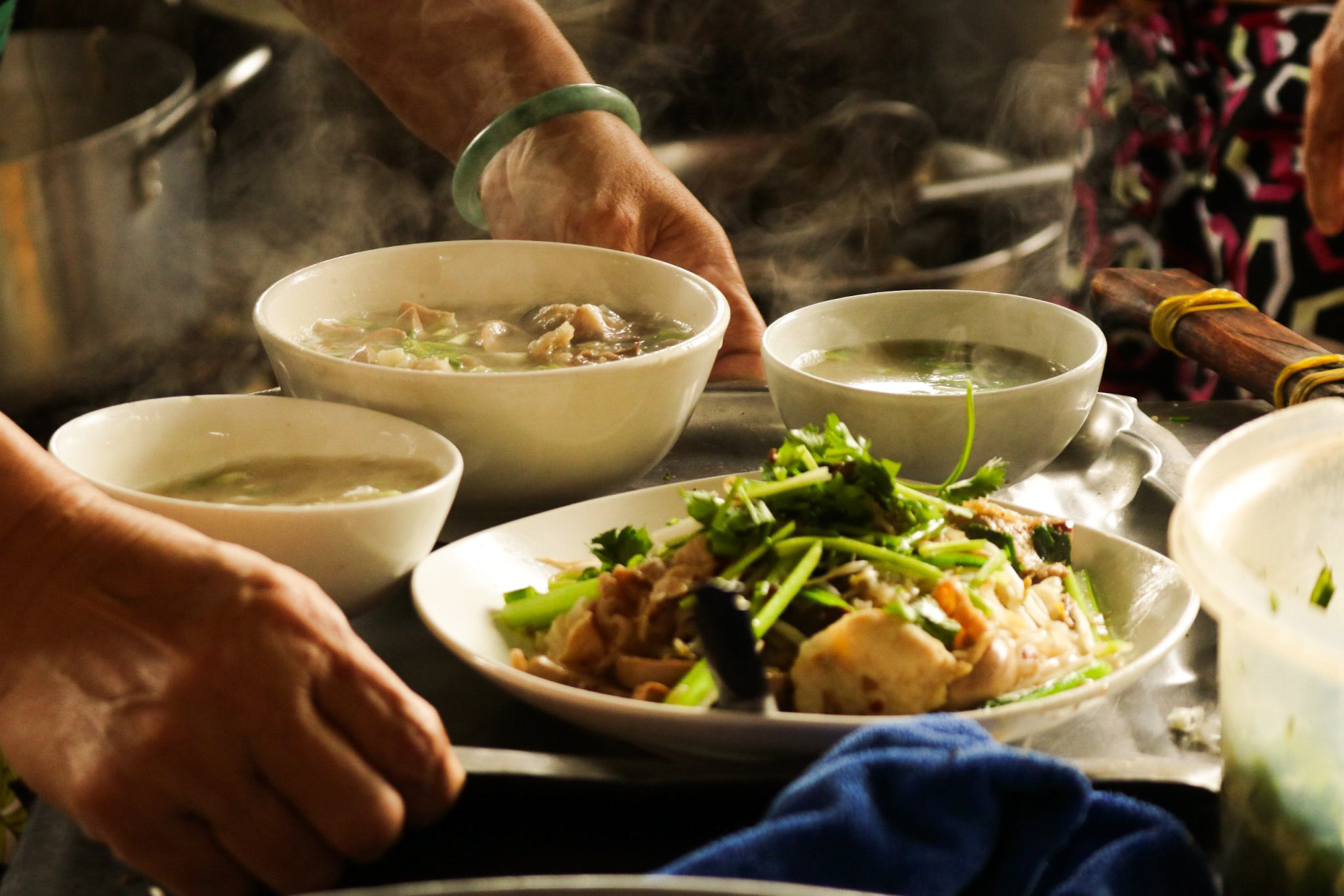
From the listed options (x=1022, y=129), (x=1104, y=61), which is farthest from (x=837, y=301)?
(x=1022, y=129)

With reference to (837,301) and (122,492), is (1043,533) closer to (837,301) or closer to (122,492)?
(837,301)

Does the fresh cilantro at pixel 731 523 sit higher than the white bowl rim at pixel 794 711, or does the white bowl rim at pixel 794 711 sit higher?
the fresh cilantro at pixel 731 523

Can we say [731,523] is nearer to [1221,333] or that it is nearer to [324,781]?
[324,781]

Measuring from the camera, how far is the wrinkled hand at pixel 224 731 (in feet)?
3.23

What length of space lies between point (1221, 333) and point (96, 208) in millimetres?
2865

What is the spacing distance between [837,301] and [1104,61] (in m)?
1.96

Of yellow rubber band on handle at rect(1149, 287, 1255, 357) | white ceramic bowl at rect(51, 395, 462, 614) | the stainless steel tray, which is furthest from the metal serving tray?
yellow rubber band on handle at rect(1149, 287, 1255, 357)

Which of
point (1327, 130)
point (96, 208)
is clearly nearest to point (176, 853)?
point (1327, 130)

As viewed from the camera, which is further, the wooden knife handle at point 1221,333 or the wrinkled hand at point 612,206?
the wrinkled hand at point 612,206

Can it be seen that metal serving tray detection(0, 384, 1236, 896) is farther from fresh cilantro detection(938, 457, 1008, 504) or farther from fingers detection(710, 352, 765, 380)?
A: fingers detection(710, 352, 765, 380)

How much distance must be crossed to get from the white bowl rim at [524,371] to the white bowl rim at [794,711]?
0.35 metres

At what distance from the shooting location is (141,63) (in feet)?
13.4

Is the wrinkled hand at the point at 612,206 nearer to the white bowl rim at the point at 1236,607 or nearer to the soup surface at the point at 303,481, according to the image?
the soup surface at the point at 303,481

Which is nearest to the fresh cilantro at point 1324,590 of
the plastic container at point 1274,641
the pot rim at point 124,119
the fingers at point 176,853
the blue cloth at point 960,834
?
the plastic container at point 1274,641
